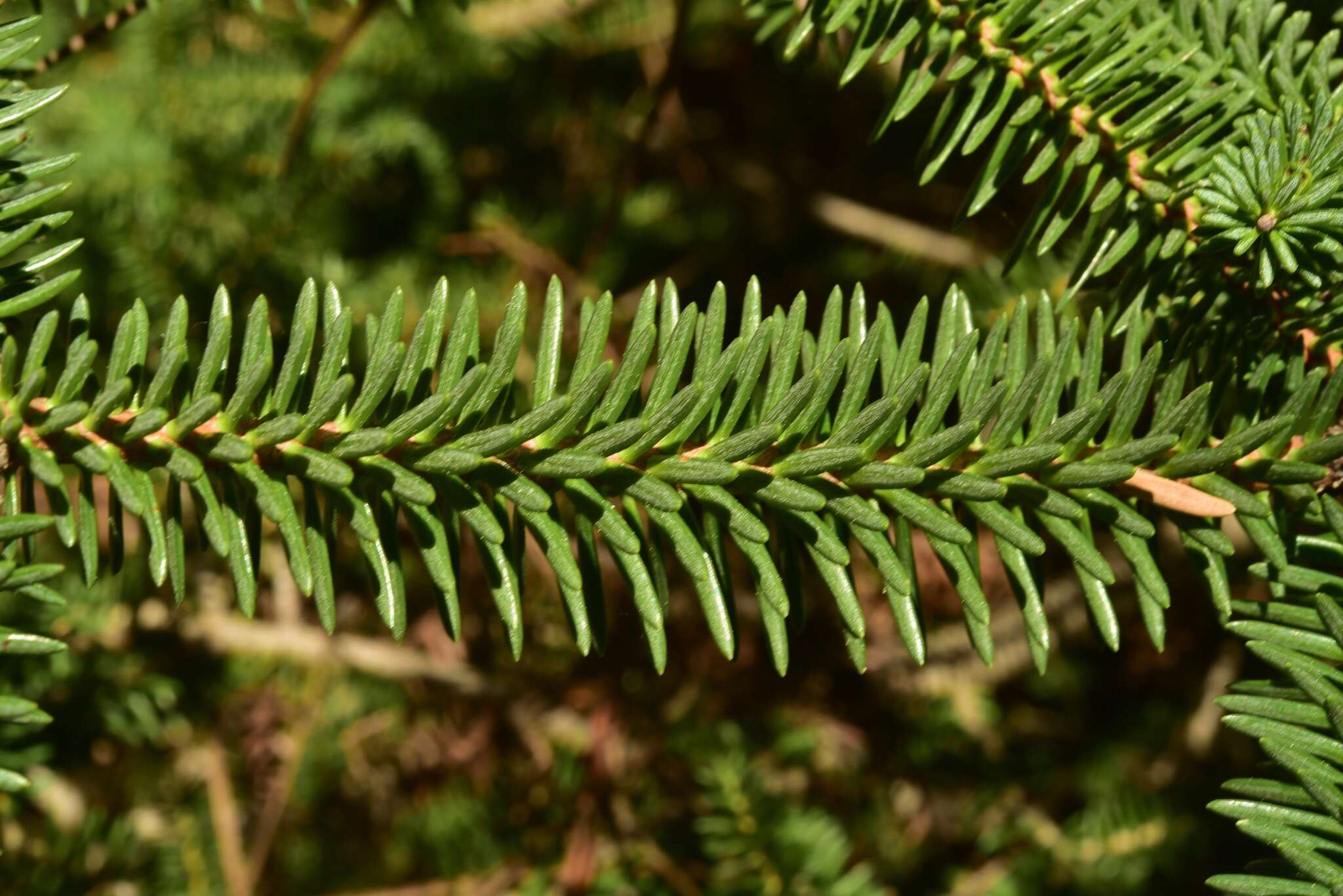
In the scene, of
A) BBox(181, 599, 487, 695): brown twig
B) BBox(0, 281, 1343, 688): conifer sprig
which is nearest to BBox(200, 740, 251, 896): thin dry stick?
BBox(181, 599, 487, 695): brown twig

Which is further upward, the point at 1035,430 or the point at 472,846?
the point at 1035,430

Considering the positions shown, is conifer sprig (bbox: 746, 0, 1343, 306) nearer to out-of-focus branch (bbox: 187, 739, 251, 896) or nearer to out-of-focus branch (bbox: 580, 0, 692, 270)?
out-of-focus branch (bbox: 580, 0, 692, 270)

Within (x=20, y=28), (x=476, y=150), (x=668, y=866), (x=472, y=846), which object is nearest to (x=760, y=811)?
(x=668, y=866)

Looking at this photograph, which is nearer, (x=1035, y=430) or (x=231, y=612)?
(x=1035, y=430)

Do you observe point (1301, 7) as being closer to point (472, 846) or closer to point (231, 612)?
point (472, 846)

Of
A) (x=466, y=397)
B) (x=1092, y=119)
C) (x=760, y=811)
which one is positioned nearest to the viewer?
(x=466, y=397)

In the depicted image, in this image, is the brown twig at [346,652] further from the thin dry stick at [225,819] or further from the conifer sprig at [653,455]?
the conifer sprig at [653,455]

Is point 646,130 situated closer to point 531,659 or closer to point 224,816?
point 531,659

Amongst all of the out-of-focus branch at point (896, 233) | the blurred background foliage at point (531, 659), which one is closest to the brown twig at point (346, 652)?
the blurred background foliage at point (531, 659)
